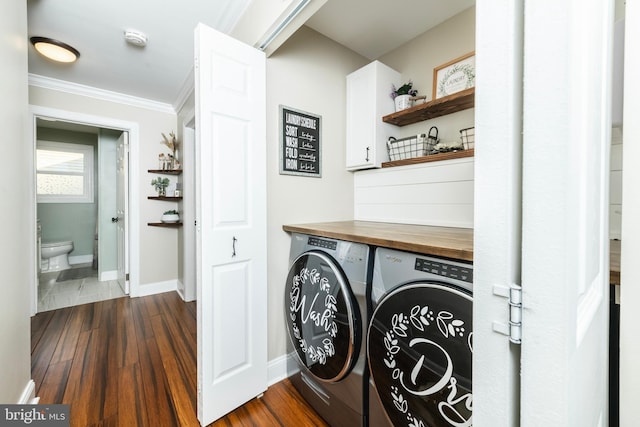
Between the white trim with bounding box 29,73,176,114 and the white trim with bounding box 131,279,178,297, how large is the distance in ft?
7.63

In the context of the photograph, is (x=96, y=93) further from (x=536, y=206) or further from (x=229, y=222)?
(x=536, y=206)

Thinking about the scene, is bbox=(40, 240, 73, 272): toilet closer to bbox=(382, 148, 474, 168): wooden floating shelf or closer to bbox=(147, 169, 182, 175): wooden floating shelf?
bbox=(147, 169, 182, 175): wooden floating shelf

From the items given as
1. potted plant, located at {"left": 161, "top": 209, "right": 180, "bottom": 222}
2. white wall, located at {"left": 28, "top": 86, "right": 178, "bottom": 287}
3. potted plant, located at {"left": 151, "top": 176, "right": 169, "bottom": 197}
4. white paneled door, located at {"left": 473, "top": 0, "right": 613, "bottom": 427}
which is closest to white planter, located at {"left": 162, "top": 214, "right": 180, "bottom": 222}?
potted plant, located at {"left": 161, "top": 209, "right": 180, "bottom": 222}

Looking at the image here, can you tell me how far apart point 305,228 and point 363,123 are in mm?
1002

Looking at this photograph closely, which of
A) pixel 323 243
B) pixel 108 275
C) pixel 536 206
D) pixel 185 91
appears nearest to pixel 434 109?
pixel 323 243

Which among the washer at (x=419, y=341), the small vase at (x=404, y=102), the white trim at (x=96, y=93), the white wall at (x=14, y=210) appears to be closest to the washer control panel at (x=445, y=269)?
the washer at (x=419, y=341)

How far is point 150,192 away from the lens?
11.1ft

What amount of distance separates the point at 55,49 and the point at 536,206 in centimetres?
336

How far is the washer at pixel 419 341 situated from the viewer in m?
0.82

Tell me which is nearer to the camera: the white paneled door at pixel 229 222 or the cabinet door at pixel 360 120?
the white paneled door at pixel 229 222

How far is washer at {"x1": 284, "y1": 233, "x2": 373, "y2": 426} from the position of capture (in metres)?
1.19

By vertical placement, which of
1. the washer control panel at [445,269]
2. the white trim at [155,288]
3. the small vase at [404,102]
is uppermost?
the small vase at [404,102]

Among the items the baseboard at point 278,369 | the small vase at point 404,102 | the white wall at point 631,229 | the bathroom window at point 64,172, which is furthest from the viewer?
the bathroom window at point 64,172

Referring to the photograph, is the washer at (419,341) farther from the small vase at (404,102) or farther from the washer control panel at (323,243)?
the small vase at (404,102)
